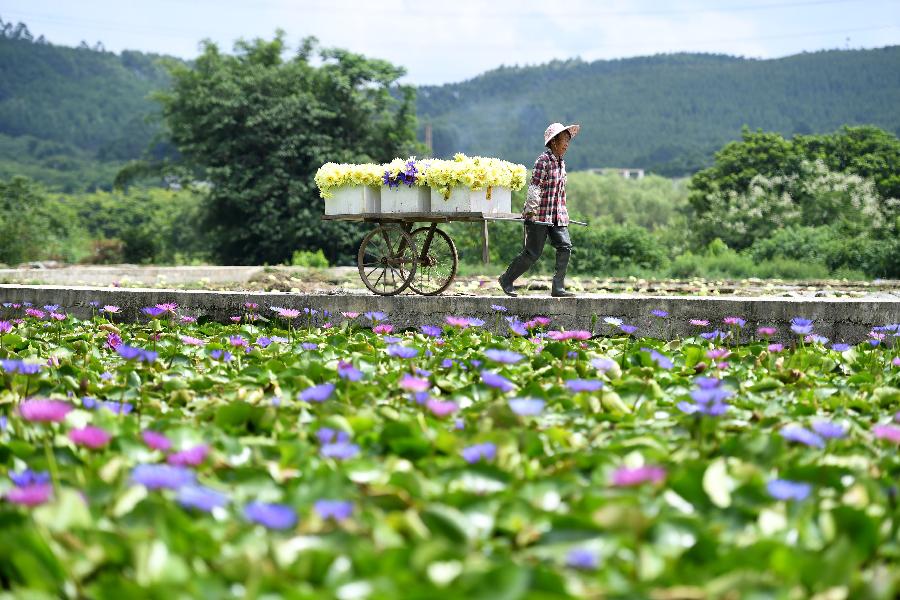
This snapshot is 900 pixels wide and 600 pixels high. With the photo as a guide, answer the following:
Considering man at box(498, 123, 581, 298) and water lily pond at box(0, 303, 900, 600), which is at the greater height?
man at box(498, 123, 581, 298)

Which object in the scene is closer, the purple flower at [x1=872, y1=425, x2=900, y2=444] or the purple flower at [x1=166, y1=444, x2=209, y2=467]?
the purple flower at [x1=166, y1=444, x2=209, y2=467]

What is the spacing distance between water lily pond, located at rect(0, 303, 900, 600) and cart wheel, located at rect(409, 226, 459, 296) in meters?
3.96

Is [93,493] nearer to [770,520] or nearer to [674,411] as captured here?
[770,520]

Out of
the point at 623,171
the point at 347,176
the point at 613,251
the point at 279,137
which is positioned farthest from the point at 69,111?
the point at 347,176

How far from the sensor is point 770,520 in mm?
1720

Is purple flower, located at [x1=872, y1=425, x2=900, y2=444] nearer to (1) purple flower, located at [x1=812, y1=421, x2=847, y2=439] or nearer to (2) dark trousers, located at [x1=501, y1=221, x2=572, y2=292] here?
(1) purple flower, located at [x1=812, y1=421, x2=847, y2=439]

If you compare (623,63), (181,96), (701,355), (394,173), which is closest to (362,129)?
(181,96)

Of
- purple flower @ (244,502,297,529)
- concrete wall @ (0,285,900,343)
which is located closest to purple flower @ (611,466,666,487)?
purple flower @ (244,502,297,529)

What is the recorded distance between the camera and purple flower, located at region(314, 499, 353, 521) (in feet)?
5.23

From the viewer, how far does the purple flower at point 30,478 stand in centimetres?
184

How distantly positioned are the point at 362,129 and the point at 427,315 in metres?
17.4

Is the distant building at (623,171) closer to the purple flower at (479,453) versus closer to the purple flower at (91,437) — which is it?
the purple flower at (479,453)

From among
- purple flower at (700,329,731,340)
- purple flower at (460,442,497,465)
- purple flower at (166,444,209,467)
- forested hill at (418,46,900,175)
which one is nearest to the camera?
purple flower at (166,444,209,467)

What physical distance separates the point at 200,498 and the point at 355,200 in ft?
18.4
